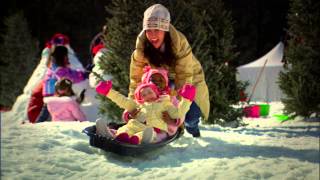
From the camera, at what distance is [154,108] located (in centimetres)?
434

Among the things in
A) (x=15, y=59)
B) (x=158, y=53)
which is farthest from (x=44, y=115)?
(x=15, y=59)

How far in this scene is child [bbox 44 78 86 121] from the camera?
281 inches

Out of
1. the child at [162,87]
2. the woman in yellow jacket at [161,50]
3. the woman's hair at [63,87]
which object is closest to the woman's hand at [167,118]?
the child at [162,87]

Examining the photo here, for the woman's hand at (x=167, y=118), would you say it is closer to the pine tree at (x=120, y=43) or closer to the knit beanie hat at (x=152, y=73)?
the knit beanie hat at (x=152, y=73)

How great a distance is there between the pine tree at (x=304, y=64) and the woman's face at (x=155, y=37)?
177 inches

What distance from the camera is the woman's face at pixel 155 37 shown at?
14.3 feet

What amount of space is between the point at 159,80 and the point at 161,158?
939mm

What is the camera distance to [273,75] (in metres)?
14.0

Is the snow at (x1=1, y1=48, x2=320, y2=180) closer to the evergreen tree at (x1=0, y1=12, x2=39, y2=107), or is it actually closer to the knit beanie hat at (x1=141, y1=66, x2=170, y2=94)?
the knit beanie hat at (x1=141, y1=66, x2=170, y2=94)

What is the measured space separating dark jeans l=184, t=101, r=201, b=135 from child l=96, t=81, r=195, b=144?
30.4 inches

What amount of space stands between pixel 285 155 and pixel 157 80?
149 centimetres

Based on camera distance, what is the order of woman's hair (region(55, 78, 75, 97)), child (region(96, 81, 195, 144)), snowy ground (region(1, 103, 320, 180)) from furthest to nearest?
1. woman's hair (region(55, 78, 75, 97))
2. child (region(96, 81, 195, 144))
3. snowy ground (region(1, 103, 320, 180))

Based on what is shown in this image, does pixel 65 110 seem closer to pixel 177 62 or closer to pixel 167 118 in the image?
pixel 177 62

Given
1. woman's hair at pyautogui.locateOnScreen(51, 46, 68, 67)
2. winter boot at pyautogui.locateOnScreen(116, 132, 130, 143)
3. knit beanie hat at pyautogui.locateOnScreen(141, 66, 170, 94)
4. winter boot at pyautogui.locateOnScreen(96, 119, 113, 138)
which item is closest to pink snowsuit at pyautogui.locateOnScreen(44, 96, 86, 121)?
woman's hair at pyautogui.locateOnScreen(51, 46, 68, 67)
